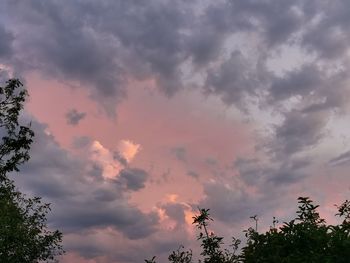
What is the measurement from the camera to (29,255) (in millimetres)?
40312

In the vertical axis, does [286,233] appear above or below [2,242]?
below

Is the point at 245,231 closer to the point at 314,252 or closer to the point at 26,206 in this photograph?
the point at 314,252

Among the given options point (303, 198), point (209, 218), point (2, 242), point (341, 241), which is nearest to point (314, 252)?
point (341, 241)

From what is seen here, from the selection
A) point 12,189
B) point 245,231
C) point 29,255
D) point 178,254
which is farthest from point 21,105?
point 245,231

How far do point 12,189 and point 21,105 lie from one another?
6.66 m

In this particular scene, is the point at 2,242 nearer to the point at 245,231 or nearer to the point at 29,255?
the point at 29,255

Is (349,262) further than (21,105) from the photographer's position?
No

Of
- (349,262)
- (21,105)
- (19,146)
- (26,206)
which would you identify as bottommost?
(349,262)

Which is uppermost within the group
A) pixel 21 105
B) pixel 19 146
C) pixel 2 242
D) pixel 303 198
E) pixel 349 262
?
pixel 21 105

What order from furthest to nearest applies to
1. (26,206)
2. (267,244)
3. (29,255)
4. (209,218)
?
(26,206), (29,255), (209,218), (267,244)

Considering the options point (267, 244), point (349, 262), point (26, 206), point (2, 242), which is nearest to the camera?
point (349, 262)

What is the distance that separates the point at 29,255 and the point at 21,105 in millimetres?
11705

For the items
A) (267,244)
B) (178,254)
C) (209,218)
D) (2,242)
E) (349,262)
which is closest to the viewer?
(349,262)

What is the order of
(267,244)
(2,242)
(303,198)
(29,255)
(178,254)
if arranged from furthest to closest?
(29,255)
(2,242)
(178,254)
(303,198)
(267,244)
